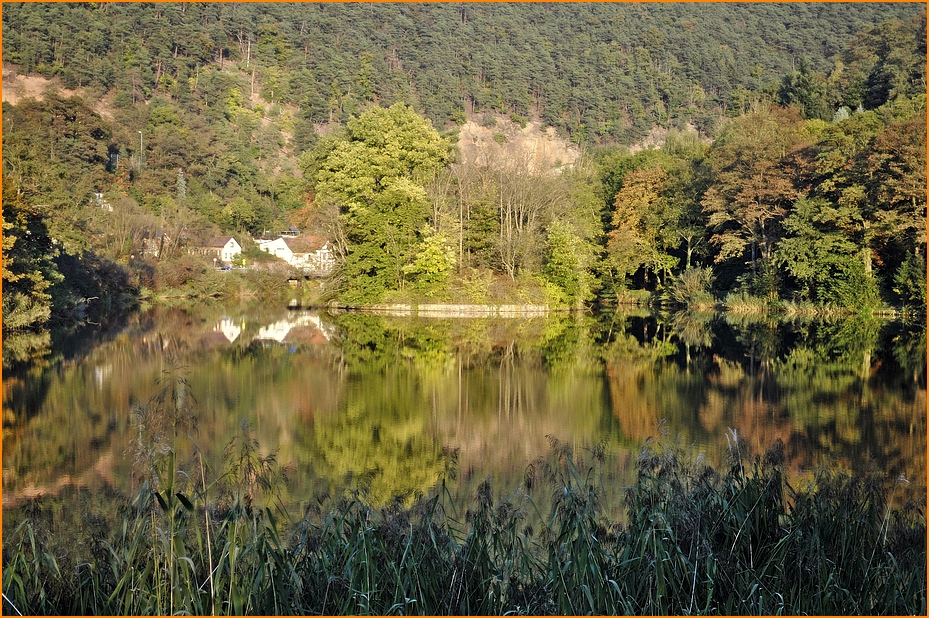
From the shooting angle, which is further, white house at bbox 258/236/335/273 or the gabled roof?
the gabled roof

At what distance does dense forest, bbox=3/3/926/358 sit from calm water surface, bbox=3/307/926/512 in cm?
936

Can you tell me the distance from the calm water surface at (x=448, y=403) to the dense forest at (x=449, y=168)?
9.36 metres

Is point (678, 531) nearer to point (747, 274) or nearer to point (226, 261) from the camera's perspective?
point (747, 274)

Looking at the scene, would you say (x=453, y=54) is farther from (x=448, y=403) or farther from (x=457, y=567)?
(x=457, y=567)

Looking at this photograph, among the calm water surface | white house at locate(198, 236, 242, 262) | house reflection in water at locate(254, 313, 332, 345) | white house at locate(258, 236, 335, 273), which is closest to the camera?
the calm water surface

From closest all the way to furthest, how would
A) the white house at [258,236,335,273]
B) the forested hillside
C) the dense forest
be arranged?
the dense forest, the white house at [258,236,335,273], the forested hillside

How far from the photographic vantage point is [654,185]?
158 ft

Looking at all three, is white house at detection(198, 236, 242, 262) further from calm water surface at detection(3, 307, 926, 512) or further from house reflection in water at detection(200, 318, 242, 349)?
calm water surface at detection(3, 307, 926, 512)

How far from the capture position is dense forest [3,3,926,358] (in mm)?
35219

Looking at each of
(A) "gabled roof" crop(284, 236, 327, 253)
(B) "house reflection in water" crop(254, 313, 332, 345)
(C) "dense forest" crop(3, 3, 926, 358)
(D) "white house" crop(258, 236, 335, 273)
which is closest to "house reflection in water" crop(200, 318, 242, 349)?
(B) "house reflection in water" crop(254, 313, 332, 345)

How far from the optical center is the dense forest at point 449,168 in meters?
35.2

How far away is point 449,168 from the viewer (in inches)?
1732

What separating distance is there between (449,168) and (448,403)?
31.1 meters

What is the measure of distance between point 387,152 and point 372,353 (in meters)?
21.5
